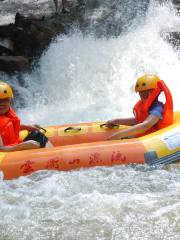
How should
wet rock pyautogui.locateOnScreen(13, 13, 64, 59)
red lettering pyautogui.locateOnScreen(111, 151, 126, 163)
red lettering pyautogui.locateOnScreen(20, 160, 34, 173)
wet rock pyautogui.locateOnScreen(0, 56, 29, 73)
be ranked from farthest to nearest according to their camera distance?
1. wet rock pyautogui.locateOnScreen(13, 13, 64, 59)
2. wet rock pyautogui.locateOnScreen(0, 56, 29, 73)
3. red lettering pyautogui.locateOnScreen(111, 151, 126, 163)
4. red lettering pyautogui.locateOnScreen(20, 160, 34, 173)

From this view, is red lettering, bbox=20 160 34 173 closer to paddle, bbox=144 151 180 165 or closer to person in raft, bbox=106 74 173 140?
person in raft, bbox=106 74 173 140

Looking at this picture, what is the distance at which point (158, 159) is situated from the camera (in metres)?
5.07

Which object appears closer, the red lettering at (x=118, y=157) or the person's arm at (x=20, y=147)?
the red lettering at (x=118, y=157)

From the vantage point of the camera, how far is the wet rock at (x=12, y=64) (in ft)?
33.6

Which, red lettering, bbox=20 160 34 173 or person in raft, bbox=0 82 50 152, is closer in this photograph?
red lettering, bbox=20 160 34 173

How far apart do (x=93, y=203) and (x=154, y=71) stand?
587 centimetres

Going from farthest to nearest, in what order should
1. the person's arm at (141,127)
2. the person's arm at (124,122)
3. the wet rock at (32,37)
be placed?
1. the wet rock at (32,37)
2. the person's arm at (124,122)
3. the person's arm at (141,127)

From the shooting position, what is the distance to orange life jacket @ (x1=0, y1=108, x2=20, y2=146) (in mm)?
5117

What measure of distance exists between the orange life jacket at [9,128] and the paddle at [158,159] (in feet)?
4.81

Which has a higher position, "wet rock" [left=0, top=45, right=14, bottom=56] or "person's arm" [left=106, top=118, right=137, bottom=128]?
"person's arm" [left=106, top=118, right=137, bottom=128]

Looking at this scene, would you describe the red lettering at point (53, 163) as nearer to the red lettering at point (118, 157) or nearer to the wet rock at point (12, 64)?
the red lettering at point (118, 157)

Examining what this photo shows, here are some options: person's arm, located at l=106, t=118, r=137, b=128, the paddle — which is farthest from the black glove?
the paddle

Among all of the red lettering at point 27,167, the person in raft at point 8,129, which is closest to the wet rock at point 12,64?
the person in raft at point 8,129

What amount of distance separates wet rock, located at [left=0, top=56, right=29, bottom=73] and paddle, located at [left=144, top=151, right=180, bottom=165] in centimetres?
589
